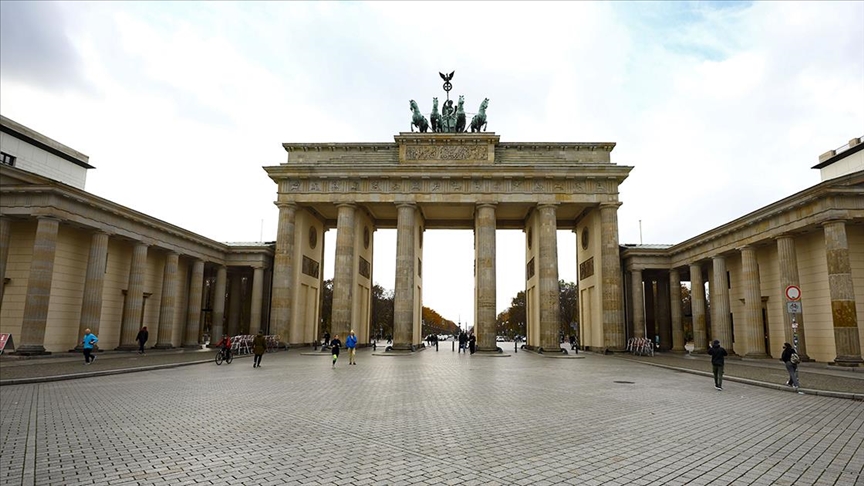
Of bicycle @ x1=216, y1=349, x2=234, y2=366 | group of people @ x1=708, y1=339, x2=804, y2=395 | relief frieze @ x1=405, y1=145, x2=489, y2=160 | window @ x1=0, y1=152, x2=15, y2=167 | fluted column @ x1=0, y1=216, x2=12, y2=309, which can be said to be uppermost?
relief frieze @ x1=405, y1=145, x2=489, y2=160

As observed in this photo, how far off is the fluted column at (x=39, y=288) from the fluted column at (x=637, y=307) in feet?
130

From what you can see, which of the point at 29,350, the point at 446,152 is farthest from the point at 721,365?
the point at 29,350

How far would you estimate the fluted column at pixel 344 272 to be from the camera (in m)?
36.8

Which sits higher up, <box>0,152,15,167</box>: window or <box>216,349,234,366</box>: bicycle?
<box>0,152,15,167</box>: window

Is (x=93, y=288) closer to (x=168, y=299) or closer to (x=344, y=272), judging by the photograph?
(x=168, y=299)

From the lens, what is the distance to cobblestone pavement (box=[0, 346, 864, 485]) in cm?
602

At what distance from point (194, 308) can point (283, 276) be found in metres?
8.22

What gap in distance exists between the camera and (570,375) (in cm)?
1938

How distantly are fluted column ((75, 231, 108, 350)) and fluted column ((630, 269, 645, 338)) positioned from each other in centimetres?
3806

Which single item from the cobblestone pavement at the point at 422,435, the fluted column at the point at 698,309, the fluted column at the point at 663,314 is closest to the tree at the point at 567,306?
the fluted column at the point at 663,314

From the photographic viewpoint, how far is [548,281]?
3684 cm

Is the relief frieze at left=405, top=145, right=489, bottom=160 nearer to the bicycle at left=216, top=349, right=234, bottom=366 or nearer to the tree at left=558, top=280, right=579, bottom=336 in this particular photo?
the bicycle at left=216, top=349, right=234, bottom=366

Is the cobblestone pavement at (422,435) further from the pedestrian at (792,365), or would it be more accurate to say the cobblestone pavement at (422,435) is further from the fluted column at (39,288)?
the fluted column at (39,288)

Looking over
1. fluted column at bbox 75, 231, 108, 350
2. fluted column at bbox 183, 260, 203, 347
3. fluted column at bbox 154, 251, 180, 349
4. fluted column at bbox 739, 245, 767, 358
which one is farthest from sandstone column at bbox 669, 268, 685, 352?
fluted column at bbox 75, 231, 108, 350
